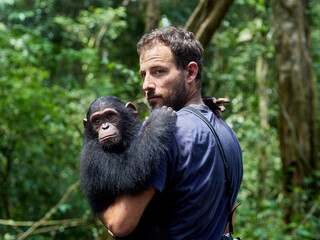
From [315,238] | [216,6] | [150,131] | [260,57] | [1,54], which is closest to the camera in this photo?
[150,131]

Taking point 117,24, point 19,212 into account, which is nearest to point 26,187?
point 19,212

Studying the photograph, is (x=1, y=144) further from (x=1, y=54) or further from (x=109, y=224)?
(x=109, y=224)

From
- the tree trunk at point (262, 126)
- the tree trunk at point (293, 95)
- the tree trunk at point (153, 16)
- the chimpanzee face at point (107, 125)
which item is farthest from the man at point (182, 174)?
the tree trunk at point (262, 126)

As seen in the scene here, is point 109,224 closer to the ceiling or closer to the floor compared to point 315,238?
closer to the ceiling

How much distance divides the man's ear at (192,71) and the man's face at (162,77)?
0.05 m

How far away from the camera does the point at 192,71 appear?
75.9 inches

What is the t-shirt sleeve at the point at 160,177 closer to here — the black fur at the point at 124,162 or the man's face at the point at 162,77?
the black fur at the point at 124,162

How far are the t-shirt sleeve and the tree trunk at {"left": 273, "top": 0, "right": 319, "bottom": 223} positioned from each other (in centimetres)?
473

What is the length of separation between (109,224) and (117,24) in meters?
6.78

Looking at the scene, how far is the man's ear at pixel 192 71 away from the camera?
1915 millimetres

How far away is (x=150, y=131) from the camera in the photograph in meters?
1.72

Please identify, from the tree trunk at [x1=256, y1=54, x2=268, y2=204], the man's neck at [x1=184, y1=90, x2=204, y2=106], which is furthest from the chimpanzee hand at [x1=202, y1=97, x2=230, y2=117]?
the tree trunk at [x1=256, y1=54, x2=268, y2=204]

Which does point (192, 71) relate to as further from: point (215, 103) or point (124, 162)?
point (124, 162)

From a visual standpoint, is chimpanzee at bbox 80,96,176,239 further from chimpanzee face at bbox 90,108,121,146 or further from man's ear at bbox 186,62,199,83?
man's ear at bbox 186,62,199,83
